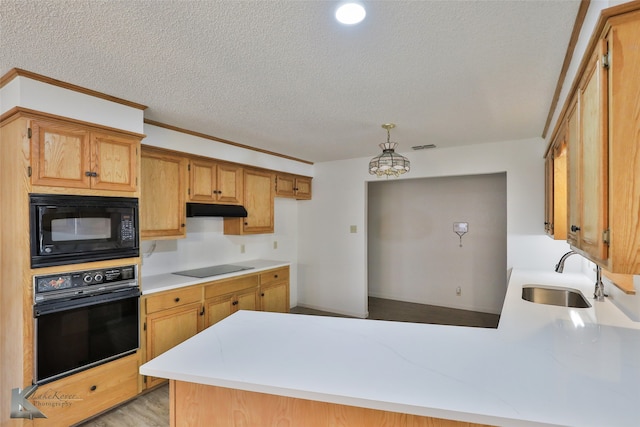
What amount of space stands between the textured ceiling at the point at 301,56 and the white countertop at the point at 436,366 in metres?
1.45

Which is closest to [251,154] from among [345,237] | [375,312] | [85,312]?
[345,237]

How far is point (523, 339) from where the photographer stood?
146cm

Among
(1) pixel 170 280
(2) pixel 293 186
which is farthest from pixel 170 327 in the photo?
(2) pixel 293 186

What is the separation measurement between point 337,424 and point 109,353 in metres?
1.98

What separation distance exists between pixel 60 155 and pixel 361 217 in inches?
136

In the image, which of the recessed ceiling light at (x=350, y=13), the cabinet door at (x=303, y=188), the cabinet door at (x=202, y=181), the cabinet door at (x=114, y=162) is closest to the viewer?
the recessed ceiling light at (x=350, y=13)

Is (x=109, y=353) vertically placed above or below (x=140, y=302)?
below

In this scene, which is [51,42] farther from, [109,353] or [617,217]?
[617,217]

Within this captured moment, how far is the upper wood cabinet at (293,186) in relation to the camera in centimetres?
437

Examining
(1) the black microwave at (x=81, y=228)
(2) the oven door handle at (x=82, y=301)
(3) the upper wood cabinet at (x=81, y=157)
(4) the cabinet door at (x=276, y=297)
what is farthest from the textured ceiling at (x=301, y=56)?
(4) the cabinet door at (x=276, y=297)

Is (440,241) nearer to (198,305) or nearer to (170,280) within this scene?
(198,305)

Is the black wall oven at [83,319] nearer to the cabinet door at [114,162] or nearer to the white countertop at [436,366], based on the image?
the cabinet door at [114,162]

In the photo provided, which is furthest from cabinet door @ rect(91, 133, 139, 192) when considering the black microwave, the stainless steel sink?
the stainless steel sink

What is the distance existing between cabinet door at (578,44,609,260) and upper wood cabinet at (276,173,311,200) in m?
3.42
